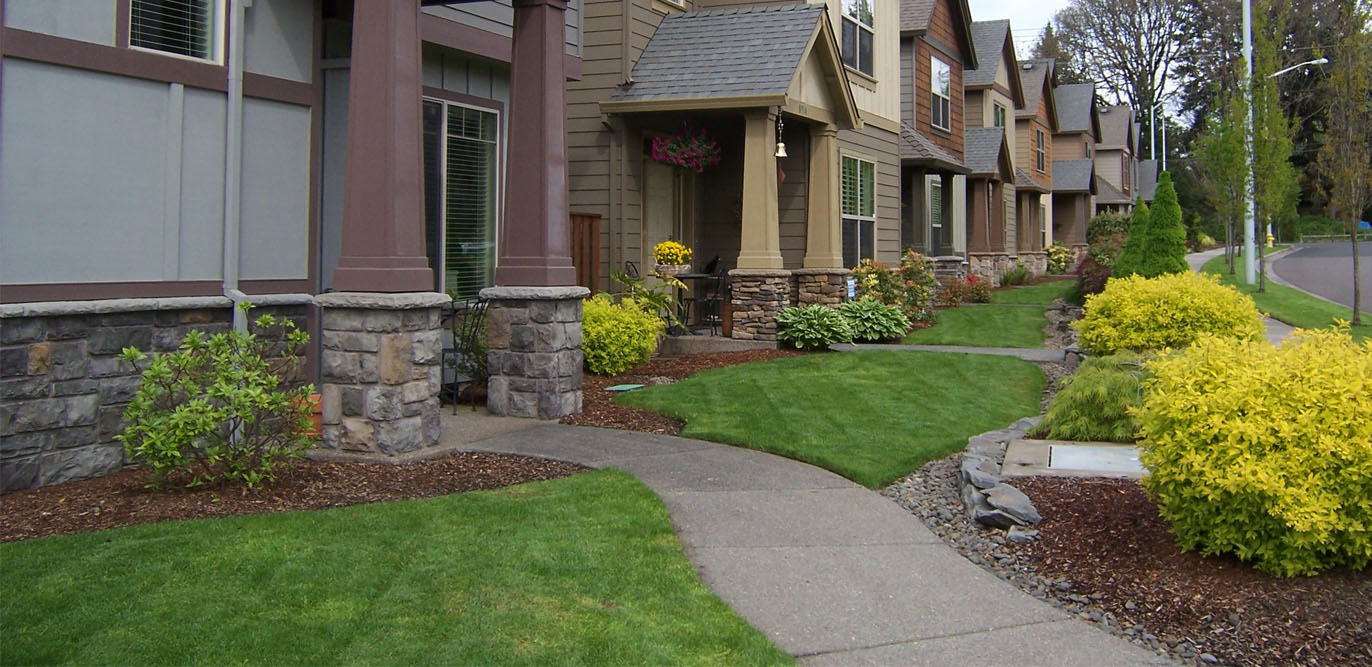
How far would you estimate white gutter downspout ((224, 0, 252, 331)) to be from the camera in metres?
7.73

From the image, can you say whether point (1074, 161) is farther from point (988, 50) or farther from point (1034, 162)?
point (988, 50)

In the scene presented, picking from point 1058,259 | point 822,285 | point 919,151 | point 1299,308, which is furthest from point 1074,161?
point 822,285

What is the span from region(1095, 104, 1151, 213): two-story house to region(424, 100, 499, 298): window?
154 ft

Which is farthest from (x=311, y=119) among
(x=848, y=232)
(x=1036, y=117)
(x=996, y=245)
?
(x=1036, y=117)

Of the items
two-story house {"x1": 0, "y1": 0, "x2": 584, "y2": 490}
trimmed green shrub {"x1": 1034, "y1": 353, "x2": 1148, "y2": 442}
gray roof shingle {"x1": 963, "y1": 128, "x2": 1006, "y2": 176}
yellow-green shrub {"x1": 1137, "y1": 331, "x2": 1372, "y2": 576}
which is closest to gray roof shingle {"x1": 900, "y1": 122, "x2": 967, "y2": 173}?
gray roof shingle {"x1": 963, "y1": 128, "x2": 1006, "y2": 176}

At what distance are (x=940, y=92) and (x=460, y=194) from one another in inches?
696

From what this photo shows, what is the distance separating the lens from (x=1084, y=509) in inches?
244

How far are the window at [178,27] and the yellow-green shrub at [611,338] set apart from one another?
4.94 meters

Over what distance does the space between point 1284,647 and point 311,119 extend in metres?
7.60

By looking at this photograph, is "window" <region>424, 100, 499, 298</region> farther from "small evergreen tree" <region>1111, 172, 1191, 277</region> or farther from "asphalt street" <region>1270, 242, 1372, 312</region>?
"asphalt street" <region>1270, 242, 1372, 312</region>

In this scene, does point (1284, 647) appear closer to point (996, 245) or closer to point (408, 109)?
point (408, 109)

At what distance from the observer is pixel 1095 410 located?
842 centimetres

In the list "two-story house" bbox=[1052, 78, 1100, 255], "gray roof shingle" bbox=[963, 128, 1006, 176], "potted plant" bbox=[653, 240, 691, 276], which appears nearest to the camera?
"potted plant" bbox=[653, 240, 691, 276]

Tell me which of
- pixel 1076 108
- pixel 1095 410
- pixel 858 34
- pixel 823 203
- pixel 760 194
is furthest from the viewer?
pixel 1076 108
